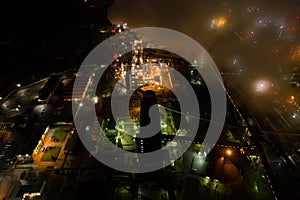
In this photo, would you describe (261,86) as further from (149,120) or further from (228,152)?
(149,120)

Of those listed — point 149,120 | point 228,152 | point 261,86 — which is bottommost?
point 149,120

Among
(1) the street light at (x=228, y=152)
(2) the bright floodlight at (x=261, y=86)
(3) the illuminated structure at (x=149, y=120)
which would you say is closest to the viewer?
(3) the illuminated structure at (x=149, y=120)

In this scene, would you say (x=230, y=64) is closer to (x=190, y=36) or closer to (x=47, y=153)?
(x=190, y=36)

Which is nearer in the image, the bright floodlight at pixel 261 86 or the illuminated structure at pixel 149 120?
the illuminated structure at pixel 149 120

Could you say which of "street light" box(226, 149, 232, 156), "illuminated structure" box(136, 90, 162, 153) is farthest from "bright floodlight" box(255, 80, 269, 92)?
"illuminated structure" box(136, 90, 162, 153)

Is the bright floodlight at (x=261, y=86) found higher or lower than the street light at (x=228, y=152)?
higher

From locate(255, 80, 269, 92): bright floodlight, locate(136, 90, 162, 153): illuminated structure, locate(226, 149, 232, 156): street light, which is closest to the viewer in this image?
locate(136, 90, 162, 153): illuminated structure

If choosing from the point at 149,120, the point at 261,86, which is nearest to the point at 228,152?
the point at 149,120

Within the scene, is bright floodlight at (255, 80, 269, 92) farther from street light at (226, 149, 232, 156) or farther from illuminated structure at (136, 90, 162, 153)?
illuminated structure at (136, 90, 162, 153)

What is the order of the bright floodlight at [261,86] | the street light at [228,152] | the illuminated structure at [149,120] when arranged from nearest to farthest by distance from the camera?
the illuminated structure at [149,120] → the street light at [228,152] → the bright floodlight at [261,86]

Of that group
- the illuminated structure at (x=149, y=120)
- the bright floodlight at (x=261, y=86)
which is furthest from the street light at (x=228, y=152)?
the bright floodlight at (x=261, y=86)

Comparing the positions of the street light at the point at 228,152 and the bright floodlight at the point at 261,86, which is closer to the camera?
the street light at the point at 228,152

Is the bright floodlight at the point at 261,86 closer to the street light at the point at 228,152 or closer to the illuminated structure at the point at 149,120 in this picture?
Answer: the street light at the point at 228,152
